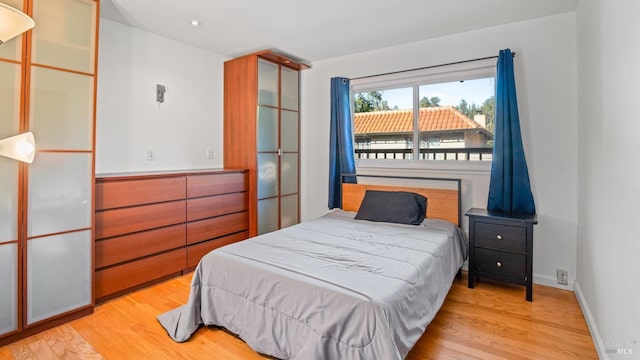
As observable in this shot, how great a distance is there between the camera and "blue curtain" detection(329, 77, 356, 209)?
3.82 m

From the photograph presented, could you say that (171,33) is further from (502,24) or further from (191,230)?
(502,24)

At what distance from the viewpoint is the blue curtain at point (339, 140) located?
12.5 feet

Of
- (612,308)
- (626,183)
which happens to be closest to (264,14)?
(626,183)

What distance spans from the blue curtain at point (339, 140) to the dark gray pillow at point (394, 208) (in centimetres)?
60

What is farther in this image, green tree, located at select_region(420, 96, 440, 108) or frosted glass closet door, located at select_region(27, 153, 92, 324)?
green tree, located at select_region(420, 96, 440, 108)

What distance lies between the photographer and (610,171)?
1.73 meters

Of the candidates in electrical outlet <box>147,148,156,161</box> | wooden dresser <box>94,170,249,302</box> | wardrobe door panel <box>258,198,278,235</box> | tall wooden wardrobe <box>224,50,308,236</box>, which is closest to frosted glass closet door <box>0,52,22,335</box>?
wooden dresser <box>94,170,249,302</box>

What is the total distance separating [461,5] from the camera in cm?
260

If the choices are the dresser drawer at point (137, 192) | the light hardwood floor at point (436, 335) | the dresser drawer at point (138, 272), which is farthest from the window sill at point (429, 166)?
the dresser drawer at point (138, 272)

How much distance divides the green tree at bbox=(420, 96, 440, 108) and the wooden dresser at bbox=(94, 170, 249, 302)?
2147 millimetres

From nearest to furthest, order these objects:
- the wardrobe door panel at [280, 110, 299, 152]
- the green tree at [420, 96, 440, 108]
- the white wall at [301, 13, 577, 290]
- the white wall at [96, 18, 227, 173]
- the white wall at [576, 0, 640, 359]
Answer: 1. the white wall at [576, 0, 640, 359]
2. the white wall at [301, 13, 577, 290]
3. the white wall at [96, 18, 227, 173]
4. the green tree at [420, 96, 440, 108]
5. the wardrobe door panel at [280, 110, 299, 152]

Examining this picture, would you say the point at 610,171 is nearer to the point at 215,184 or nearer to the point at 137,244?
the point at 215,184

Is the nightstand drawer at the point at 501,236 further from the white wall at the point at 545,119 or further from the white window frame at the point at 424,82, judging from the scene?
the white window frame at the point at 424,82

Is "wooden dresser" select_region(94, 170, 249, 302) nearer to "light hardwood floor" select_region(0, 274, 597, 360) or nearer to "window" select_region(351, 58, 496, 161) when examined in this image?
"light hardwood floor" select_region(0, 274, 597, 360)
